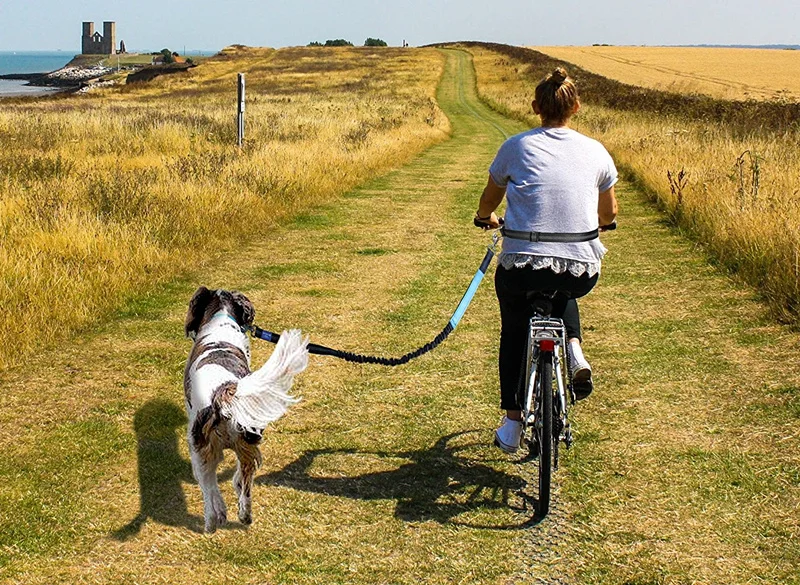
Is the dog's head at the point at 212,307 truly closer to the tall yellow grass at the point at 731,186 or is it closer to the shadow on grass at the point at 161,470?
the shadow on grass at the point at 161,470

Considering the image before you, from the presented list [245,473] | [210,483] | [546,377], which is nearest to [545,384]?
[546,377]

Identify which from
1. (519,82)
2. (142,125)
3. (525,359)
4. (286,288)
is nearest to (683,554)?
(525,359)

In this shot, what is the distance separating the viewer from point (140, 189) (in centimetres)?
1116

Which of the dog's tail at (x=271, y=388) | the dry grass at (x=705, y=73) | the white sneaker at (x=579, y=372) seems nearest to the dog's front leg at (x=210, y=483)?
the dog's tail at (x=271, y=388)

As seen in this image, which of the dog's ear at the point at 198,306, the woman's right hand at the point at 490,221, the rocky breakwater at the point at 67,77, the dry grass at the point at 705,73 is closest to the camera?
the woman's right hand at the point at 490,221

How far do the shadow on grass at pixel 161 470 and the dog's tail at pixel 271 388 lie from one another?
2.79ft

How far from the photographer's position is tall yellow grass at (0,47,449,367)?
724 cm

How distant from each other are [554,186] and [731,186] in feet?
28.1

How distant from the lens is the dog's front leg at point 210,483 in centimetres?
363

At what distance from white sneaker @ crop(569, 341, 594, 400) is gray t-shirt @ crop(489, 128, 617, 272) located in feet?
1.49

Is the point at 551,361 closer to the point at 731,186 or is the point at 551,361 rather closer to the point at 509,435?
the point at 509,435

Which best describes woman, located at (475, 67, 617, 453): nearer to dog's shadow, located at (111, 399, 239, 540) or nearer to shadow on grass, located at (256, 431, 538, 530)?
shadow on grass, located at (256, 431, 538, 530)

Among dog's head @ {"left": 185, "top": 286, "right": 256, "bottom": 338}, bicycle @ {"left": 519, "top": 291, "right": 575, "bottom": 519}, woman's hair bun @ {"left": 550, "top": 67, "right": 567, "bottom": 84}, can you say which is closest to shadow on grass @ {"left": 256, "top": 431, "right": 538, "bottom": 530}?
bicycle @ {"left": 519, "top": 291, "right": 575, "bottom": 519}

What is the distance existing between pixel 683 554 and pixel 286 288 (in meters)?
5.54
